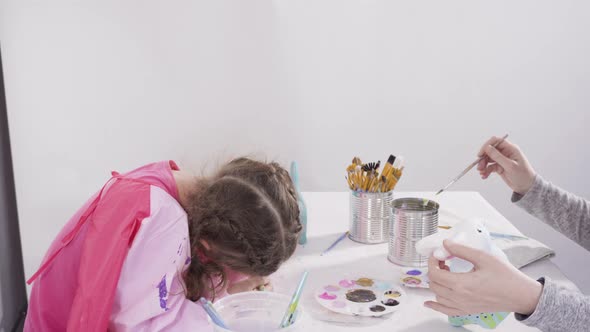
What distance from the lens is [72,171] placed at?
1962 mm

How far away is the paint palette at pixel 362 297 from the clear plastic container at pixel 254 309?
0.20 feet

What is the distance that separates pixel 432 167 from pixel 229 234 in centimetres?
151

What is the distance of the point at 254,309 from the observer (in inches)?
31.9

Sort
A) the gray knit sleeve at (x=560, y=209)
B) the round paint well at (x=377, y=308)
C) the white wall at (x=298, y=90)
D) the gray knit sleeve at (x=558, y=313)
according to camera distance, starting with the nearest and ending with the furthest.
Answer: the gray knit sleeve at (x=558, y=313), the round paint well at (x=377, y=308), the gray knit sleeve at (x=560, y=209), the white wall at (x=298, y=90)

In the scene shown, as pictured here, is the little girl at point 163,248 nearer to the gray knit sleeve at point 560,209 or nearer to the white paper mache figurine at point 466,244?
the white paper mache figurine at point 466,244

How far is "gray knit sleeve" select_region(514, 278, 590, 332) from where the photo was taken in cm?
70

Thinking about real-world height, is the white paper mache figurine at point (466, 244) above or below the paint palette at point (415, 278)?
above

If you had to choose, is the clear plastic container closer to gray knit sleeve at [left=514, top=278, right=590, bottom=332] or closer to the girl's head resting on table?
the girl's head resting on table

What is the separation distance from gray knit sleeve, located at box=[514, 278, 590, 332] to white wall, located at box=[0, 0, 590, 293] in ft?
4.76

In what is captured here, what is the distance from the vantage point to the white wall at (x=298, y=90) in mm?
1896

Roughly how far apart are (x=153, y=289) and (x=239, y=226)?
0.17 m

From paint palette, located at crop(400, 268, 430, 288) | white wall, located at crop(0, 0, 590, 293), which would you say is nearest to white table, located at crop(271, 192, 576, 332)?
paint palette, located at crop(400, 268, 430, 288)

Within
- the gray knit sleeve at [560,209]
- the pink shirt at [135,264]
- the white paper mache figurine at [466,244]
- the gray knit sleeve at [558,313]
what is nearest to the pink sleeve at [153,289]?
the pink shirt at [135,264]

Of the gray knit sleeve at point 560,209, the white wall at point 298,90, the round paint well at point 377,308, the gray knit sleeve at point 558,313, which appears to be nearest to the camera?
the gray knit sleeve at point 558,313
